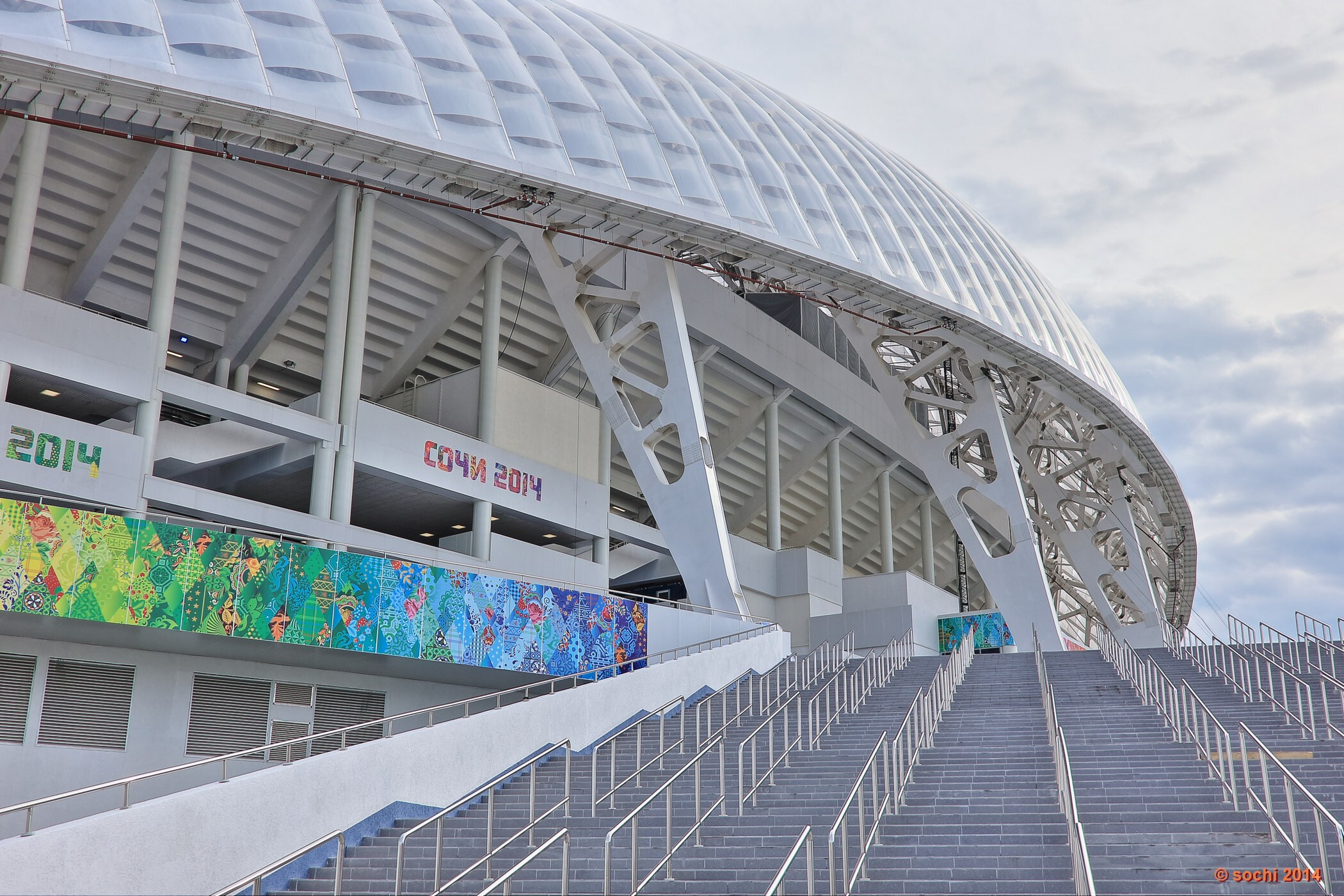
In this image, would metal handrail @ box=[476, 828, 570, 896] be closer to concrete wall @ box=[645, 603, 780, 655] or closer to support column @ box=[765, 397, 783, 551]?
concrete wall @ box=[645, 603, 780, 655]

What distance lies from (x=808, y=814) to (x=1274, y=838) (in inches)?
160

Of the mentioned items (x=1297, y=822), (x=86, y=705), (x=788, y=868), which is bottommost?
(x=788, y=868)

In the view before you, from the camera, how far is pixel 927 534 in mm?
51250

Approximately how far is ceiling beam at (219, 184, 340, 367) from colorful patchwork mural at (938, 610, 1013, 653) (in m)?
22.5

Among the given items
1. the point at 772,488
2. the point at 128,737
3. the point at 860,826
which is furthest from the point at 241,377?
the point at 860,826

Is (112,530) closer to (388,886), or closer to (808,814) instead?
(388,886)

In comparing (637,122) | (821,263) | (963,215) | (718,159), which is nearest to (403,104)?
(637,122)

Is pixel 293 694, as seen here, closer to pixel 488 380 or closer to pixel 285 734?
pixel 285 734

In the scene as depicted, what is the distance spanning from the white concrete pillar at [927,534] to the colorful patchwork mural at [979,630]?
29.5 ft

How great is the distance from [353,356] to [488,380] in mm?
3857

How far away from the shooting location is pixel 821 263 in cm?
2662

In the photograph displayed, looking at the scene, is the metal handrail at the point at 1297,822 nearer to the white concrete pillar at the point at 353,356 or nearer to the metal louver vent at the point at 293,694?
the metal louver vent at the point at 293,694

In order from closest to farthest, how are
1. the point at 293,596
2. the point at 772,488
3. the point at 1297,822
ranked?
the point at 1297,822 → the point at 293,596 → the point at 772,488

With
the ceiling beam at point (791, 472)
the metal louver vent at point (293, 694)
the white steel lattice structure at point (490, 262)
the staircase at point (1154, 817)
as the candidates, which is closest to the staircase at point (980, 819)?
the staircase at point (1154, 817)
